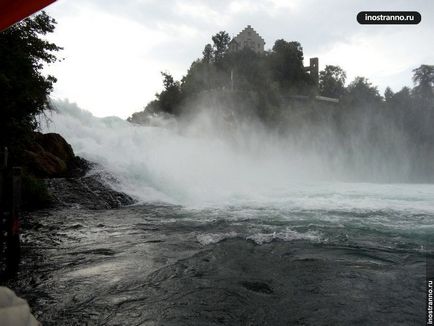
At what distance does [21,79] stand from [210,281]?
30.0ft

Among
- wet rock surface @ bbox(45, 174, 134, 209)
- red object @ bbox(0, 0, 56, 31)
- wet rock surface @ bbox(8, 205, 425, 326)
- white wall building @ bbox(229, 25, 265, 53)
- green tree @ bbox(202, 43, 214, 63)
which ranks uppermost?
white wall building @ bbox(229, 25, 265, 53)

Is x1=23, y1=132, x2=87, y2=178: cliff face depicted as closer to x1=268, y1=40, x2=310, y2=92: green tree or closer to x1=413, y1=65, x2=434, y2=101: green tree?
x1=268, y1=40, x2=310, y2=92: green tree

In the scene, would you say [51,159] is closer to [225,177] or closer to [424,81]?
[225,177]

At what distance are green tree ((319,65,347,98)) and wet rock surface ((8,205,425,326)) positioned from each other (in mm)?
66939

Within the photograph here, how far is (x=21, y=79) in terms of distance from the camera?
10.6 meters

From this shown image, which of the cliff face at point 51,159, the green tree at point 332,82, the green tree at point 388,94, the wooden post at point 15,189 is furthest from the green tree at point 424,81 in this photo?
the wooden post at point 15,189

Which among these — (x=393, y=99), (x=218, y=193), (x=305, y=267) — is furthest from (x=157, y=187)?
(x=393, y=99)

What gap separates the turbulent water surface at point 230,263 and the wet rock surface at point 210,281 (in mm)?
23

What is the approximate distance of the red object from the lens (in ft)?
11.2

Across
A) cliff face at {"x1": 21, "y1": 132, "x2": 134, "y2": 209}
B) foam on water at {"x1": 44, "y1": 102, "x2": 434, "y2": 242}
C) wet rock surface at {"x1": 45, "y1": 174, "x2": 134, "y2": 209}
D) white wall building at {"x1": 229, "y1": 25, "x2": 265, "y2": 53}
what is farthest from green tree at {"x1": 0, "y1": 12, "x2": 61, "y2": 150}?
white wall building at {"x1": 229, "y1": 25, "x2": 265, "y2": 53}

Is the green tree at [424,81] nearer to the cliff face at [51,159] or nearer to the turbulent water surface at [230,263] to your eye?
the turbulent water surface at [230,263]

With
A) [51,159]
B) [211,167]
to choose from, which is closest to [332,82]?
[211,167]

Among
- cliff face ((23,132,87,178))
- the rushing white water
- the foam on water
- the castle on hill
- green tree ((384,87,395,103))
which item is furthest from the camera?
the castle on hill

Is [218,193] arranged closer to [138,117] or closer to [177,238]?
[177,238]
